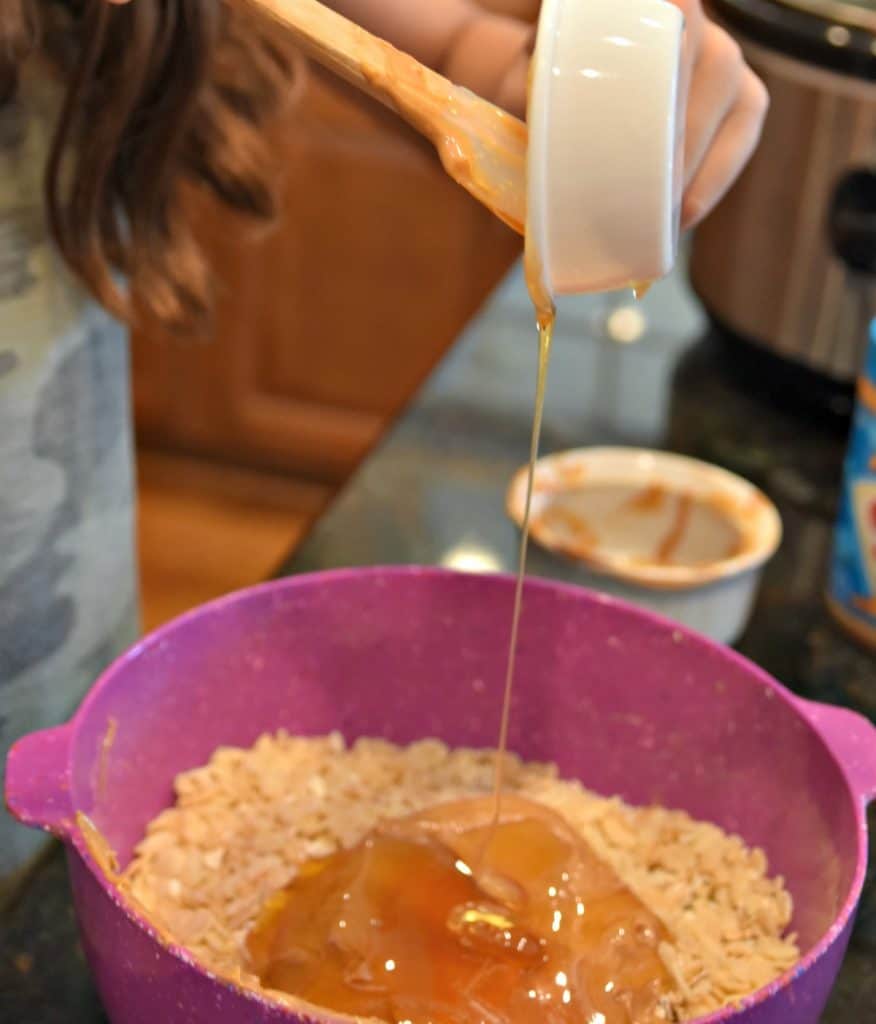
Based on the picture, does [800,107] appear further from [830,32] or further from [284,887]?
[284,887]

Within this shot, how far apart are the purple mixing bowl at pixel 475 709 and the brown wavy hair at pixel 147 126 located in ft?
0.65

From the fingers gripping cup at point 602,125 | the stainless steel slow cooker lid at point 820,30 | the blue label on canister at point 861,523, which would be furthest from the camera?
the stainless steel slow cooker lid at point 820,30

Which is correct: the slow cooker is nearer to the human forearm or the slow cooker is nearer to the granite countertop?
the granite countertop

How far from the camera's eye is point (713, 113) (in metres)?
0.62

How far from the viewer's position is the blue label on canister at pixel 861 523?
2.75 ft

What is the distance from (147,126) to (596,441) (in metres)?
0.49

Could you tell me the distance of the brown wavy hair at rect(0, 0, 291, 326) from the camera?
684 millimetres

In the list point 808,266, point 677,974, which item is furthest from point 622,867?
point 808,266

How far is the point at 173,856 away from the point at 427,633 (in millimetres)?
173

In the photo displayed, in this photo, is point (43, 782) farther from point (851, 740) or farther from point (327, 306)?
point (327, 306)

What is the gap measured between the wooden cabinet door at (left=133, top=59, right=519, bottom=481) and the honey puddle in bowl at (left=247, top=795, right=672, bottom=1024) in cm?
147

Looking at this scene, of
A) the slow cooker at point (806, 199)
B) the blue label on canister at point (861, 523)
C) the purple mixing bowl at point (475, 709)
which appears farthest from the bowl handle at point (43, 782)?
the slow cooker at point (806, 199)

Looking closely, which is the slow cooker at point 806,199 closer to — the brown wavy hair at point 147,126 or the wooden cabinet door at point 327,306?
the brown wavy hair at point 147,126

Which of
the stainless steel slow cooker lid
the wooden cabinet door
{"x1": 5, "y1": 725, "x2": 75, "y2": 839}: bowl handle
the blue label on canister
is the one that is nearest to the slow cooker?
the stainless steel slow cooker lid
